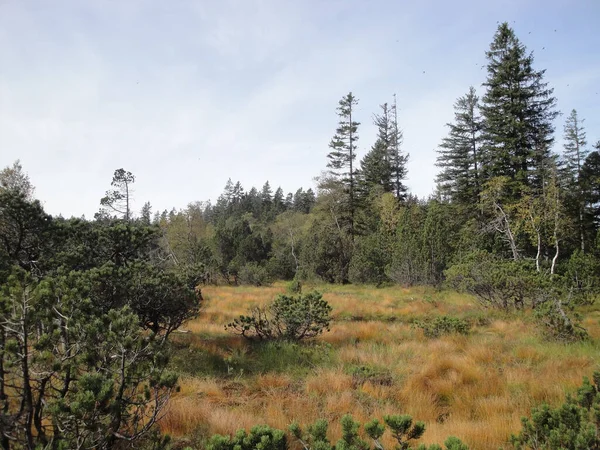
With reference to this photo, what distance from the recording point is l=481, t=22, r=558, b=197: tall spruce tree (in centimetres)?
2083

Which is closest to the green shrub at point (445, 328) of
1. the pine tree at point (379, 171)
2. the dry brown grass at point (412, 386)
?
the dry brown grass at point (412, 386)

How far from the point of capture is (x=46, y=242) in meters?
6.66

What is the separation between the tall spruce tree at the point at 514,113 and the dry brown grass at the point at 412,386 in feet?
51.4

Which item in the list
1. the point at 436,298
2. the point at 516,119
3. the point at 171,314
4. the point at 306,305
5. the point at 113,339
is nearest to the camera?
the point at 113,339

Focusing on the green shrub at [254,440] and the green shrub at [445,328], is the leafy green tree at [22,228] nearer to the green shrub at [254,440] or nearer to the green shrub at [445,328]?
the green shrub at [254,440]

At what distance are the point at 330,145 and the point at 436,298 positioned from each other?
1919 cm

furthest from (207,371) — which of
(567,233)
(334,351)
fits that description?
(567,233)

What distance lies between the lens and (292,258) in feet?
106

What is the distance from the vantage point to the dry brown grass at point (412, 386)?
13.5 ft

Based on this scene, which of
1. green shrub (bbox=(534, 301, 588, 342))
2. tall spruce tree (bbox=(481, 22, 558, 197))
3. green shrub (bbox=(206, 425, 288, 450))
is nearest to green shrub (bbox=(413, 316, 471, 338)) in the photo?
green shrub (bbox=(534, 301, 588, 342))

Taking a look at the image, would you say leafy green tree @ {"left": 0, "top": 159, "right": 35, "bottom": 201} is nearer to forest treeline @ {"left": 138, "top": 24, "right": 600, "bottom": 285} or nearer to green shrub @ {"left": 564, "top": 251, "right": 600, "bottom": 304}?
forest treeline @ {"left": 138, "top": 24, "right": 600, "bottom": 285}

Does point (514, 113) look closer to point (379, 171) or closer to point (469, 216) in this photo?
point (469, 216)

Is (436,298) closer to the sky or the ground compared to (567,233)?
closer to the ground

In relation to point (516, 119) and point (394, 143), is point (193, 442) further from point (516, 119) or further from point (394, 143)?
point (394, 143)
